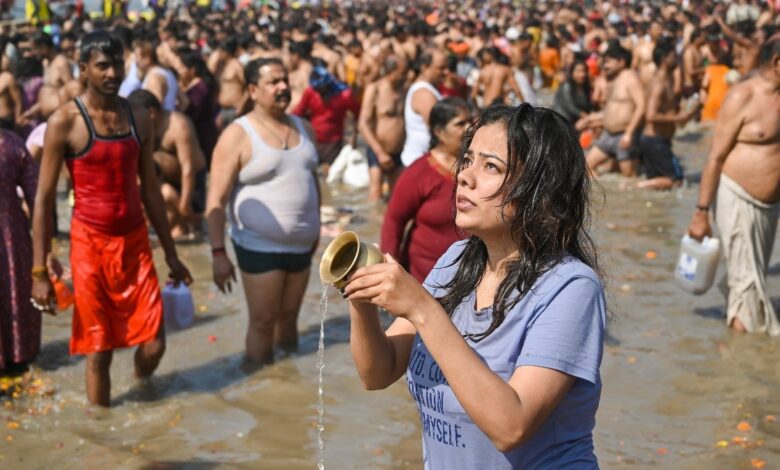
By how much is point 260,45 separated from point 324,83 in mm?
5767

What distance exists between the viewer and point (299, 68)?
46.5 feet

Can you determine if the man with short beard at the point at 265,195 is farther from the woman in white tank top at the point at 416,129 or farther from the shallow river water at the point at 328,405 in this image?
the woman in white tank top at the point at 416,129

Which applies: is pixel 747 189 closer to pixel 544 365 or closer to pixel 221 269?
pixel 221 269

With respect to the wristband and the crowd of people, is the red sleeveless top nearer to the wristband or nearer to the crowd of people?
the crowd of people

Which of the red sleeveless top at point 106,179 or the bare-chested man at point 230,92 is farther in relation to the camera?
the bare-chested man at point 230,92

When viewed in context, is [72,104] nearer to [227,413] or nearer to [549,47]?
[227,413]

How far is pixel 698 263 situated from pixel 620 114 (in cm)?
613

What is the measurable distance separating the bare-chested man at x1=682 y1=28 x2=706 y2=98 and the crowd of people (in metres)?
0.64

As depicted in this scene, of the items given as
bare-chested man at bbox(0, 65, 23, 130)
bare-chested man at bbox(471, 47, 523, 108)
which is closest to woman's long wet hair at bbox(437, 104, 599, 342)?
bare-chested man at bbox(0, 65, 23, 130)

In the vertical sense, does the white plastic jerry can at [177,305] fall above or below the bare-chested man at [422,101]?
below

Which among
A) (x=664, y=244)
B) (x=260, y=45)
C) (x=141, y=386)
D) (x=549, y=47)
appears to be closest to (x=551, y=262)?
(x=141, y=386)

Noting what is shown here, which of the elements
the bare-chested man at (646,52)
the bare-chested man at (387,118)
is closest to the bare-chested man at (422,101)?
the bare-chested man at (387,118)

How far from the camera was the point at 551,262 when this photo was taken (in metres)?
2.34

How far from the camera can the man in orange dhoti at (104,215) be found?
521 cm
